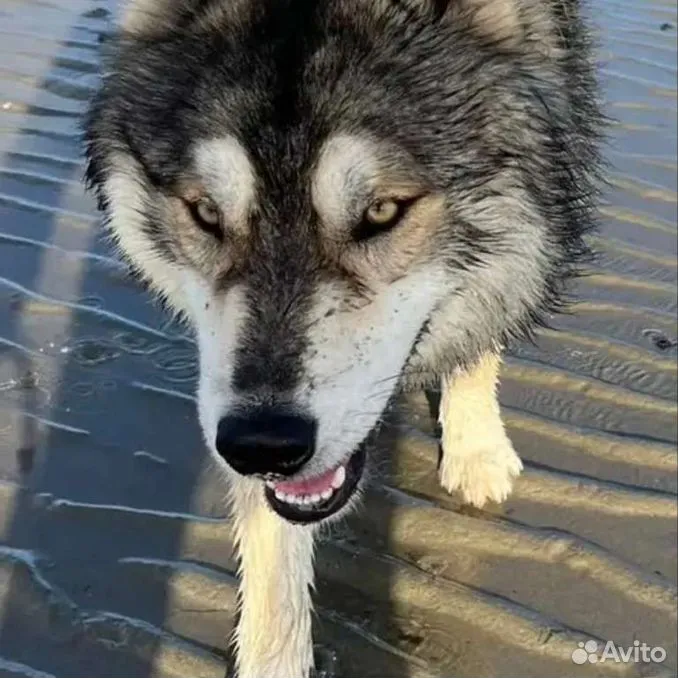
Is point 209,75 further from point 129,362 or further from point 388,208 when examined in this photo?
point 129,362

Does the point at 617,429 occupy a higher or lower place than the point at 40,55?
lower

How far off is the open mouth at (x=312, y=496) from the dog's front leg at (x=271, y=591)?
0.53ft

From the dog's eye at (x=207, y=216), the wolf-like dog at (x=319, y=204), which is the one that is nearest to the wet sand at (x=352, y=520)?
the wolf-like dog at (x=319, y=204)

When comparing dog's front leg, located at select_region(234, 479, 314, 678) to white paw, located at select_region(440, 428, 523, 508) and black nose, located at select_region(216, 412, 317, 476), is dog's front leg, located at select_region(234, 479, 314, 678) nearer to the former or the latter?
black nose, located at select_region(216, 412, 317, 476)

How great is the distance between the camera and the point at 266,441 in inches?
69.9

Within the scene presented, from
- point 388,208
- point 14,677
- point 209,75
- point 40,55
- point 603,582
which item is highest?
point 209,75

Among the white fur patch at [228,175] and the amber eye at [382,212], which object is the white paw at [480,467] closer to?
the amber eye at [382,212]

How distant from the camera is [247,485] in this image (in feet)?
7.42

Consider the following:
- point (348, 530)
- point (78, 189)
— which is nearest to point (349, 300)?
point (348, 530)

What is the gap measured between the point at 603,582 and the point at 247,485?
2.80 ft

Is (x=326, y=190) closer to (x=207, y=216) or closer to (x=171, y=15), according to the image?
(x=207, y=216)

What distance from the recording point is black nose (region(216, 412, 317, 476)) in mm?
1778

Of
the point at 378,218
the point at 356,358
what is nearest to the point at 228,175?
the point at 378,218

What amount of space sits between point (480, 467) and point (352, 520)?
344 mm
